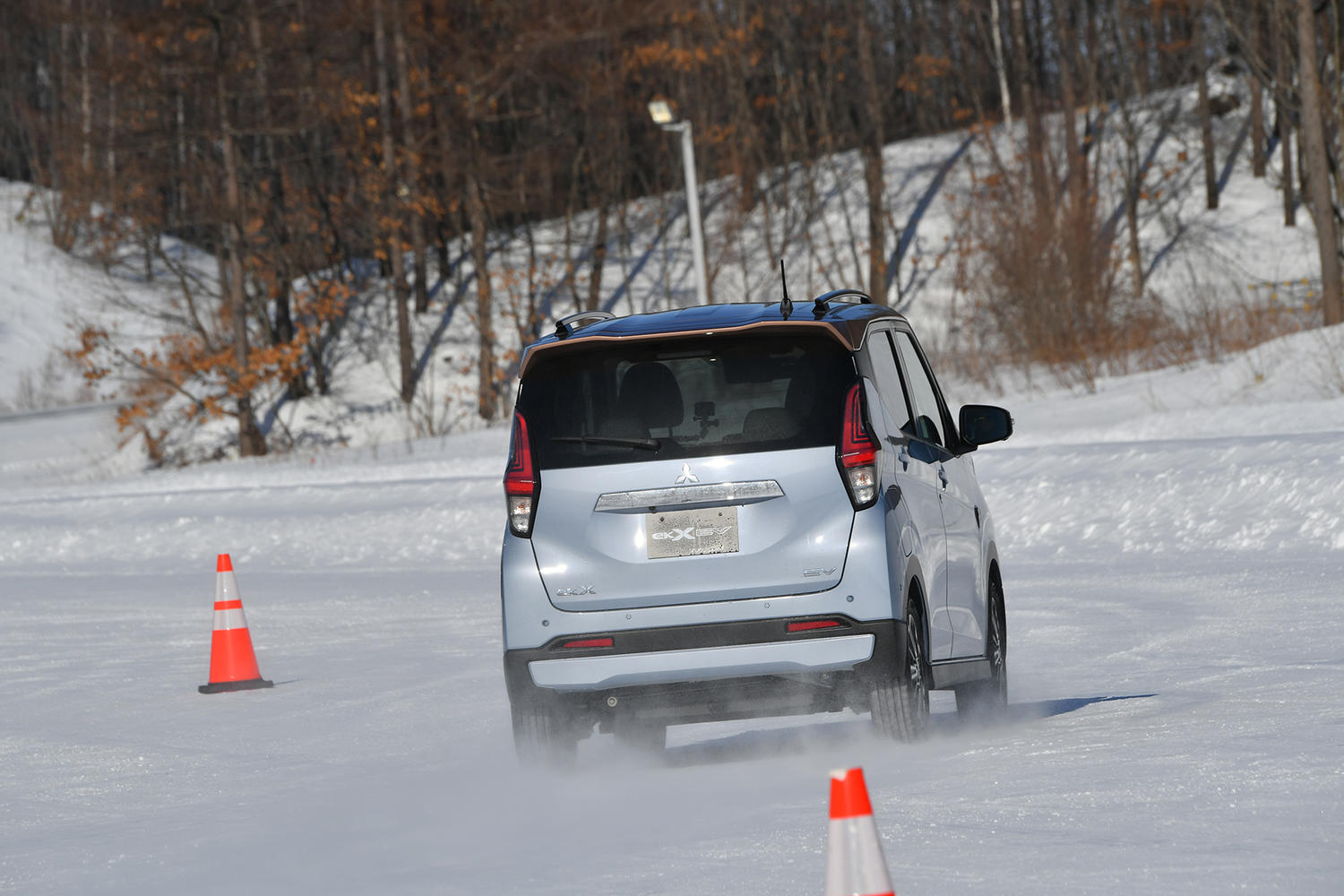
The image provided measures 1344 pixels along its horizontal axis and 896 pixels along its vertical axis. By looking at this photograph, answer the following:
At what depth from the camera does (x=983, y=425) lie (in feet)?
27.3

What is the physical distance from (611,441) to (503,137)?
1844 inches

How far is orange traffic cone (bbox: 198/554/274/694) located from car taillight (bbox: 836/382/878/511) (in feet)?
18.3

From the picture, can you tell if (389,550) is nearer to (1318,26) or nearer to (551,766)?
(551,766)

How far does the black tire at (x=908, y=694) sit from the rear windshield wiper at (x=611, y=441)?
1.12 m

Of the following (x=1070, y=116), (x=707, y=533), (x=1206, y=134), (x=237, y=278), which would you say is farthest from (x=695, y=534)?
(x=1206, y=134)

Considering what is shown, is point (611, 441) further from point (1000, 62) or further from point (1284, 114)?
point (1000, 62)

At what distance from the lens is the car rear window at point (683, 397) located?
6.87 m

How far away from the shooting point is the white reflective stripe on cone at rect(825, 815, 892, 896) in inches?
130

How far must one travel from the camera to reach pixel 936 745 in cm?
767

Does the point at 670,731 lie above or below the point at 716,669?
below

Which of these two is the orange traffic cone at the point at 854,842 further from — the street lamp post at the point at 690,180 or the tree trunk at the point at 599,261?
the tree trunk at the point at 599,261

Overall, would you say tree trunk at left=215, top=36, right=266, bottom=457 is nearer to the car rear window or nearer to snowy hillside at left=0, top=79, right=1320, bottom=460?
snowy hillside at left=0, top=79, right=1320, bottom=460

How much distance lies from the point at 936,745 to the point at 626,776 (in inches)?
50.3

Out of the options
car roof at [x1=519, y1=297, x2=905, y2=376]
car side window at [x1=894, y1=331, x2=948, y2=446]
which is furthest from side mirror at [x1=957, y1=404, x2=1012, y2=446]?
car roof at [x1=519, y1=297, x2=905, y2=376]
